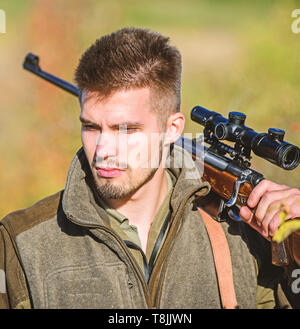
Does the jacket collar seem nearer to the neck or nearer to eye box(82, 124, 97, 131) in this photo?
the neck

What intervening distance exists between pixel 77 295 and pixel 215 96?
901 centimetres

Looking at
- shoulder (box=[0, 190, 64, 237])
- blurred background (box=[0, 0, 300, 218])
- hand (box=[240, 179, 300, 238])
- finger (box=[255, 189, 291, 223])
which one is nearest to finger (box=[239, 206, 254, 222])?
hand (box=[240, 179, 300, 238])

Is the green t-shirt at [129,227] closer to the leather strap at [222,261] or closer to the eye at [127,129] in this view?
the leather strap at [222,261]

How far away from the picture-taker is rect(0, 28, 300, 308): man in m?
3.32

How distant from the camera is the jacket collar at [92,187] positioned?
3391 millimetres

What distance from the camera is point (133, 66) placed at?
3645 millimetres

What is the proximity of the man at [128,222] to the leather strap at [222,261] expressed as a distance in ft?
0.24

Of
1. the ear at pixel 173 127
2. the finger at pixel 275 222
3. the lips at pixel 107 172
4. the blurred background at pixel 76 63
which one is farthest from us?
the blurred background at pixel 76 63

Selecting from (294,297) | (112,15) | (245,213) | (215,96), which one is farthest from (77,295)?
(112,15)

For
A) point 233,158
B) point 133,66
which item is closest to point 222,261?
point 233,158

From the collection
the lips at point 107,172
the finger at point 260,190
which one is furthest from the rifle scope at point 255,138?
the lips at point 107,172

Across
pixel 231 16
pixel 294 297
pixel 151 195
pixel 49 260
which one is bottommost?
pixel 294 297

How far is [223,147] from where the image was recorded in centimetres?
405

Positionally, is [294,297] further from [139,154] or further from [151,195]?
[139,154]
